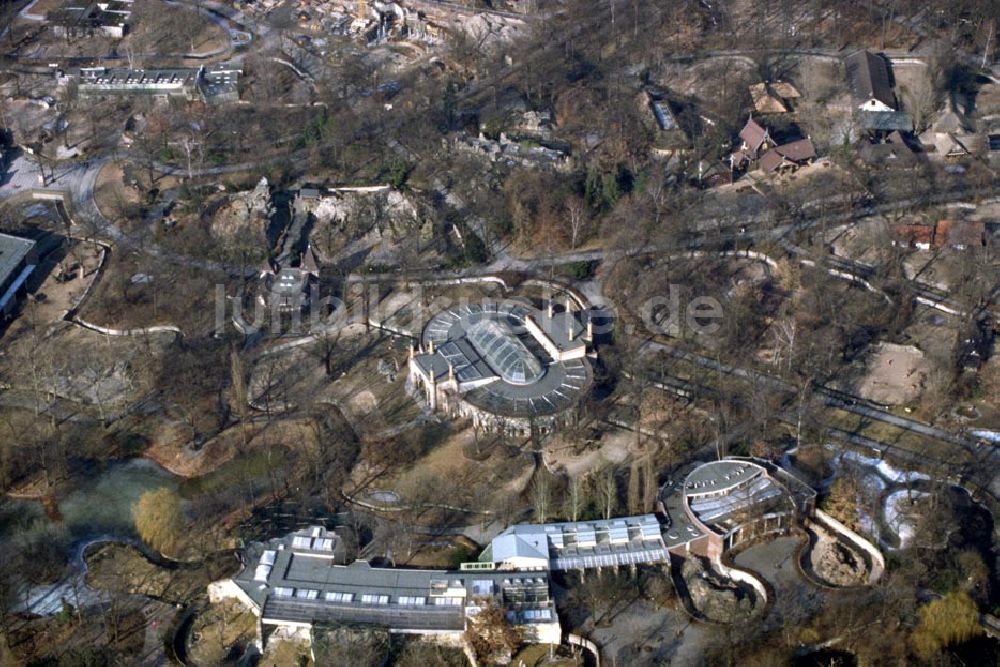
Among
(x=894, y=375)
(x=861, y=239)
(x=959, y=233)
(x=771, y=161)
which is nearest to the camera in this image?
(x=894, y=375)

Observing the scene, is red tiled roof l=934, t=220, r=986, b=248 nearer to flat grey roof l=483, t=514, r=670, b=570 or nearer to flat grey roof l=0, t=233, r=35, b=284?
flat grey roof l=483, t=514, r=670, b=570

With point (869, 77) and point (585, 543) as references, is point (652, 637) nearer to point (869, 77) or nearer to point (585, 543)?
point (585, 543)

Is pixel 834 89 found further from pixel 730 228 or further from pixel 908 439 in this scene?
pixel 908 439

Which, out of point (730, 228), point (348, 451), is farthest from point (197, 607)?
point (730, 228)

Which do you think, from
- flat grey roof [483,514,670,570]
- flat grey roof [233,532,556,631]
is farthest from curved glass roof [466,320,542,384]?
flat grey roof [233,532,556,631]

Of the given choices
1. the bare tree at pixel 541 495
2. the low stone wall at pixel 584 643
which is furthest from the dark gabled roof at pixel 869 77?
the low stone wall at pixel 584 643

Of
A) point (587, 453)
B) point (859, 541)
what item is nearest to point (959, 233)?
point (859, 541)

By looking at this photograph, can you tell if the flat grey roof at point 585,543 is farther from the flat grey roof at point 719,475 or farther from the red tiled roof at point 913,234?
the red tiled roof at point 913,234
